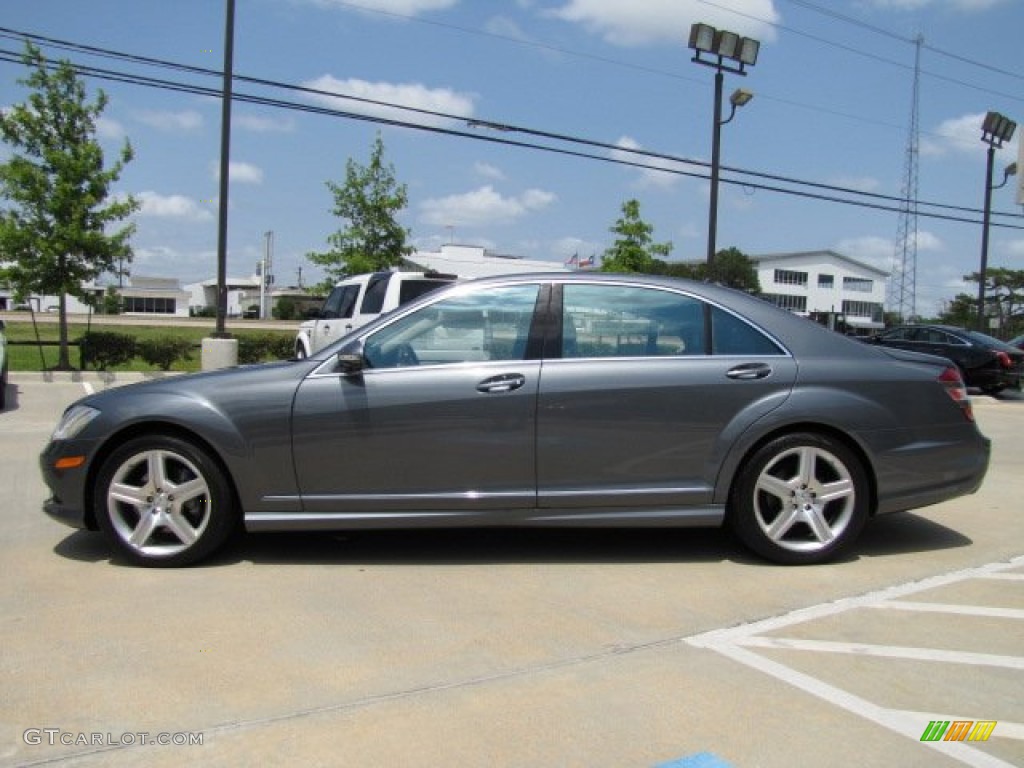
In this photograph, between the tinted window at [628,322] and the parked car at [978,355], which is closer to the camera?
the tinted window at [628,322]

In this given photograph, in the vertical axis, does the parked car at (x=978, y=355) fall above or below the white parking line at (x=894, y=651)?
above

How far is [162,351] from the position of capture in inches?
675

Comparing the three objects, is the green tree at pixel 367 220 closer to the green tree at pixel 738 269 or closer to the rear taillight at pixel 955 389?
the rear taillight at pixel 955 389

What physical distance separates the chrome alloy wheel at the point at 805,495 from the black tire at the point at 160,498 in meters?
2.99

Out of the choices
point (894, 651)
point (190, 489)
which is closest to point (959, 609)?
point (894, 651)

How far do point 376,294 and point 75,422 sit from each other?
8.34 metres

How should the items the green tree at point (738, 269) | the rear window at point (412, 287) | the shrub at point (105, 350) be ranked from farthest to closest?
the green tree at point (738, 269) < the shrub at point (105, 350) < the rear window at point (412, 287)

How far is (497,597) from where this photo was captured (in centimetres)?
424

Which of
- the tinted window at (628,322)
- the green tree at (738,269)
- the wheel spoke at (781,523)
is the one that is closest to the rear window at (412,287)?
the tinted window at (628,322)

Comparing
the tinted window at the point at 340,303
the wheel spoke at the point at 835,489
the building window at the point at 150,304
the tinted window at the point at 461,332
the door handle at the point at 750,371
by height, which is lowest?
the wheel spoke at the point at 835,489

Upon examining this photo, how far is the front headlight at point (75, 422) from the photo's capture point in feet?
15.0

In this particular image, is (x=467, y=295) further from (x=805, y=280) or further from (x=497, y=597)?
(x=805, y=280)

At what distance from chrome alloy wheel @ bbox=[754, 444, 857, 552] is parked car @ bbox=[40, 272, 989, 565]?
0.4 inches

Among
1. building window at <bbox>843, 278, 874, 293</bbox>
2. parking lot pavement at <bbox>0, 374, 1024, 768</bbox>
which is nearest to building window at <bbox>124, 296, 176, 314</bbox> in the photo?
building window at <bbox>843, 278, 874, 293</bbox>
